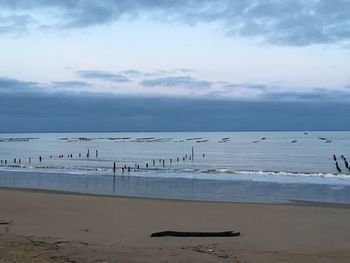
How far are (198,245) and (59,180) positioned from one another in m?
27.4

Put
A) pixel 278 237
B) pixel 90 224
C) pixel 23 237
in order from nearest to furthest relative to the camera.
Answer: pixel 23 237
pixel 278 237
pixel 90 224

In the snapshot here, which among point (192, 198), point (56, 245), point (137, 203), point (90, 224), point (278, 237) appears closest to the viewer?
point (56, 245)

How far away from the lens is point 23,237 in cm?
1260

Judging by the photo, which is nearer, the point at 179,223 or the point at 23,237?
the point at 23,237

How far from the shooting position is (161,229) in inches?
580

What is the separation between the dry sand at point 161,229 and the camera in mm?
10695

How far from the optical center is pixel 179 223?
16219 mm

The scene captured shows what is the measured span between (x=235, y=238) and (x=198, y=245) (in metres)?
1.70

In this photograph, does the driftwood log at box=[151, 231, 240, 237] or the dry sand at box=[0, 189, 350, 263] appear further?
the driftwood log at box=[151, 231, 240, 237]

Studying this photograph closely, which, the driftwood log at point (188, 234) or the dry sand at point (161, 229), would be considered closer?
the dry sand at point (161, 229)

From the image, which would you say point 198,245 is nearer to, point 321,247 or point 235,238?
point 235,238

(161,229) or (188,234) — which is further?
(161,229)

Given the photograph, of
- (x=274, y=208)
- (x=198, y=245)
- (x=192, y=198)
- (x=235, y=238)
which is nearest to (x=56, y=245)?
(x=198, y=245)

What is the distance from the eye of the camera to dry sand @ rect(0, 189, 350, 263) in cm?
1070
